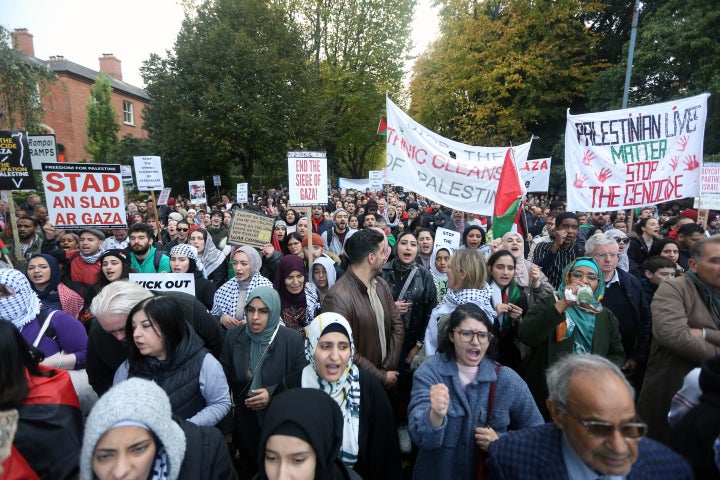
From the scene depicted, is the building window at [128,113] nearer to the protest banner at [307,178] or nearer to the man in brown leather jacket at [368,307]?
the protest banner at [307,178]

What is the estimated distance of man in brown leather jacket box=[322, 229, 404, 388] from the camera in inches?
124

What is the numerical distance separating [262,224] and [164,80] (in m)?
22.7

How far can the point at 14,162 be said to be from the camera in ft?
18.6

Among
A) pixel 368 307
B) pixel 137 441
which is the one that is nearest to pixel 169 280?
pixel 368 307

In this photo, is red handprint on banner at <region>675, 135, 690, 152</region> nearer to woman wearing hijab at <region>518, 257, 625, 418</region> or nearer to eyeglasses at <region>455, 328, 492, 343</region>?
woman wearing hijab at <region>518, 257, 625, 418</region>

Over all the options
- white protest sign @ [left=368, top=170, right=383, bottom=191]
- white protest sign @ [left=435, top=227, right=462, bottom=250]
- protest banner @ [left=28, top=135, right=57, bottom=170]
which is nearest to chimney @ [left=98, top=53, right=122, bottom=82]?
white protest sign @ [left=368, top=170, right=383, bottom=191]

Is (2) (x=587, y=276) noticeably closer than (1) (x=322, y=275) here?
Yes

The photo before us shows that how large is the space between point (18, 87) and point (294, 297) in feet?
51.5

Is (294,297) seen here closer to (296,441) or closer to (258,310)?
(258,310)

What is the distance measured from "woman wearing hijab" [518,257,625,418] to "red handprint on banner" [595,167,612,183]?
3110mm

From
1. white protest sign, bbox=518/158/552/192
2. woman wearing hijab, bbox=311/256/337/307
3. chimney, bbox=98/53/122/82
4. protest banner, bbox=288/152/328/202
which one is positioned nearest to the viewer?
woman wearing hijab, bbox=311/256/337/307

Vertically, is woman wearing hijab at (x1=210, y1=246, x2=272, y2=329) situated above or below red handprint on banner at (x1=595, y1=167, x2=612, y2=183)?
below

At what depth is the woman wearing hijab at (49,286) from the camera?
382cm

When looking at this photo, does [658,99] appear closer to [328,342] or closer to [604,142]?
[604,142]
